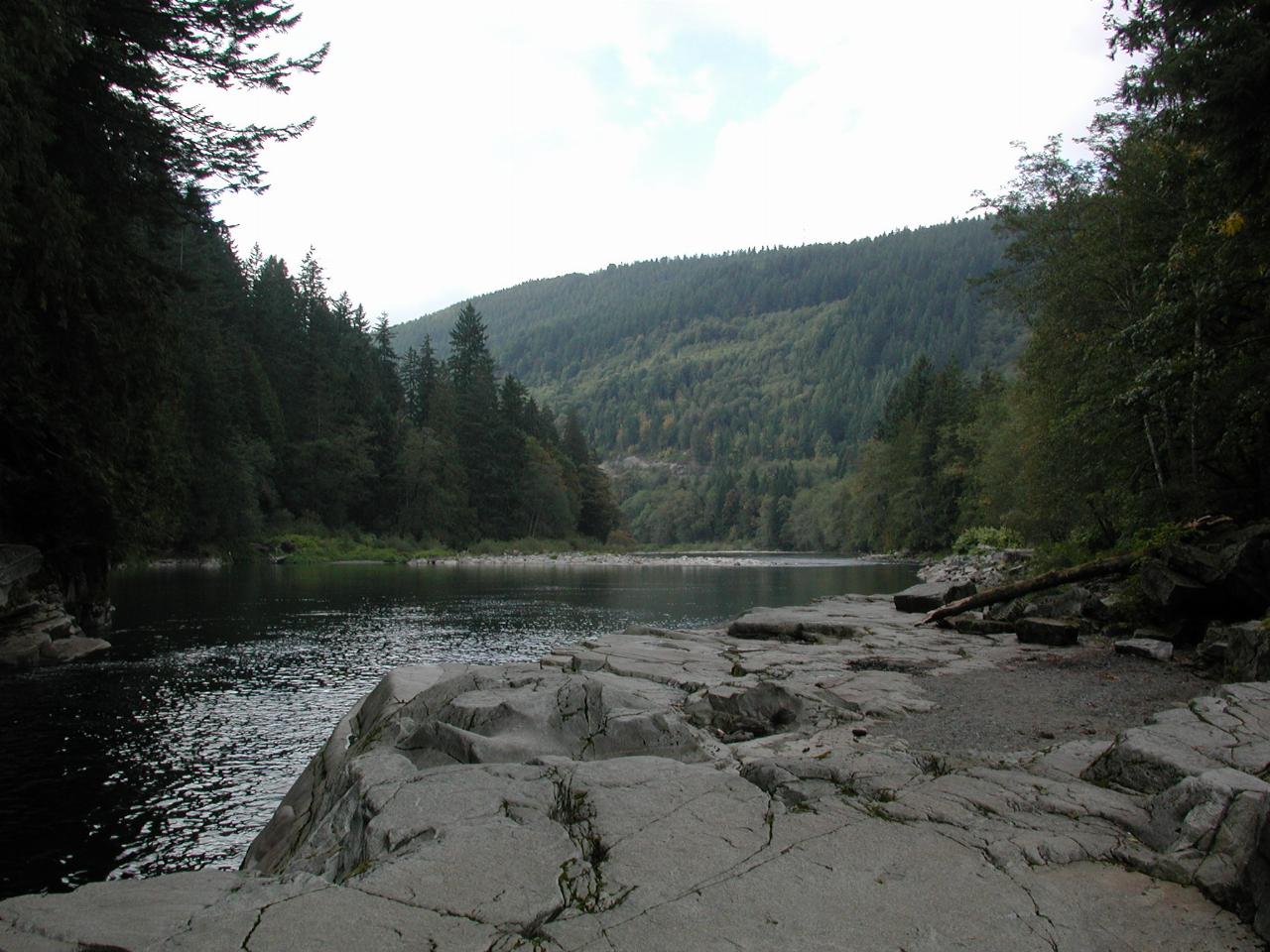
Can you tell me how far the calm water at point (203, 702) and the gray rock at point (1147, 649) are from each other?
10481 mm

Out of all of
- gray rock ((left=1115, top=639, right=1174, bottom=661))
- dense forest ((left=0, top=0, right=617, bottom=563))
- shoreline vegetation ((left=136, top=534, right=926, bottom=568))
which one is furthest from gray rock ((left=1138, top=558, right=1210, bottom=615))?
shoreline vegetation ((left=136, top=534, right=926, bottom=568))

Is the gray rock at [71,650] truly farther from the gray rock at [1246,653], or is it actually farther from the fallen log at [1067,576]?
the gray rock at [1246,653]

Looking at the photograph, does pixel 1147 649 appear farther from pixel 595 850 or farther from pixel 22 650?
pixel 22 650

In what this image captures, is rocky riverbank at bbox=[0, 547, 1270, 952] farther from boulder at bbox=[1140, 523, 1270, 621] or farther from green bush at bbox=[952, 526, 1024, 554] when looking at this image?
green bush at bbox=[952, 526, 1024, 554]

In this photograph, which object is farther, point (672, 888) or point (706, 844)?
point (706, 844)

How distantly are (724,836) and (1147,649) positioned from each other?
32.6ft

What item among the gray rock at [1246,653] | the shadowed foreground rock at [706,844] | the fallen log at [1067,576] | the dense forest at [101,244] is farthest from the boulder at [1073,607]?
the dense forest at [101,244]

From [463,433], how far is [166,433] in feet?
196

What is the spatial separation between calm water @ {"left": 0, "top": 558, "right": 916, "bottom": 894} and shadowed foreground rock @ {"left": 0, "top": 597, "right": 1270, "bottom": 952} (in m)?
1.24

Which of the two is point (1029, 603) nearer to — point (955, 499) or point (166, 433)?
point (166, 433)

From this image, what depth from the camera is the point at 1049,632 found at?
13.7 metres

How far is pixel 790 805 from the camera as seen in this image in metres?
5.08

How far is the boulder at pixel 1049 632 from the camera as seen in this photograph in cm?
1365

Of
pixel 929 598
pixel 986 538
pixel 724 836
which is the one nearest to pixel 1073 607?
pixel 929 598
